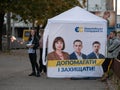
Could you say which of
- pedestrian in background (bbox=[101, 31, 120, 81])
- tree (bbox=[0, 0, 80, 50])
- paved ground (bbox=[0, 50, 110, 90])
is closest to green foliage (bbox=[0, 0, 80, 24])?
tree (bbox=[0, 0, 80, 50])

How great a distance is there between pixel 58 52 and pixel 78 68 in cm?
92

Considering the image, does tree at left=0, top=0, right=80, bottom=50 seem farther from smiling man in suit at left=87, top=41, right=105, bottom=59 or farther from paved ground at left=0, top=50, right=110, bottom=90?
smiling man in suit at left=87, top=41, right=105, bottom=59

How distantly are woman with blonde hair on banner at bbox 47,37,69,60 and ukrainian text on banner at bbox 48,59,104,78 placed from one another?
0.18 m

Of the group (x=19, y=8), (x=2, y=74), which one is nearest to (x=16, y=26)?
(x=19, y=8)

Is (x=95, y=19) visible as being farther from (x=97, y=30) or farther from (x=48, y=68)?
(x=48, y=68)

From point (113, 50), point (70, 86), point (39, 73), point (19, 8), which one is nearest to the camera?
point (70, 86)

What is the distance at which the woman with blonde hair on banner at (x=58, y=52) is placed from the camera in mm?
18312

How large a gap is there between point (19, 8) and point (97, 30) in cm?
2389

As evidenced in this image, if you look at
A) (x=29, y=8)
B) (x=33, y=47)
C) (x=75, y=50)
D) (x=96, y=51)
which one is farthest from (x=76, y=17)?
(x=29, y=8)

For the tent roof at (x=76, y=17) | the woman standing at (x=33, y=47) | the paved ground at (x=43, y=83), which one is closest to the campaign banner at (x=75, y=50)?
the tent roof at (x=76, y=17)

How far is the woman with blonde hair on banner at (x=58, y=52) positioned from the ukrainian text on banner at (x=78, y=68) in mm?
178

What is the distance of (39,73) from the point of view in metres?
19.4

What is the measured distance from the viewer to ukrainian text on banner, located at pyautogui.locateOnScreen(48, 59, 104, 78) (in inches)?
717

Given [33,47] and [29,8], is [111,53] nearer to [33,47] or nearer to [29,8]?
[33,47]
